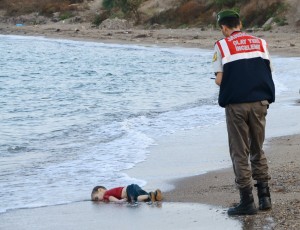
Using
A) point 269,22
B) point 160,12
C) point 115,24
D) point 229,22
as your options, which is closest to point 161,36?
point 269,22

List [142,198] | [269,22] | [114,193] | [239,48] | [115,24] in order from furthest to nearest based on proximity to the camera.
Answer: [115,24], [269,22], [114,193], [142,198], [239,48]

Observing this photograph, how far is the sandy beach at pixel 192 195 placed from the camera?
7051mm

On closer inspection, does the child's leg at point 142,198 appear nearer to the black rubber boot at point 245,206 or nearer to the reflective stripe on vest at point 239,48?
the black rubber boot at point 245,206

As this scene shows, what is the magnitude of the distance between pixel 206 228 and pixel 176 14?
154 feet

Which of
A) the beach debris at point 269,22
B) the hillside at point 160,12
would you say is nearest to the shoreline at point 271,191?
the hillside at point 160,12

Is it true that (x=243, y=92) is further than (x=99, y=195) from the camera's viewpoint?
No

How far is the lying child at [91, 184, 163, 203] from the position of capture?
820cm

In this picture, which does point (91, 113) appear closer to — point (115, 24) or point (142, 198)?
point (142, 198)

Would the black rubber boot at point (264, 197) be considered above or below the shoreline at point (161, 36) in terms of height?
above

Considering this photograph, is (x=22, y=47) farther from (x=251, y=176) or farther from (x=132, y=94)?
(x=251, y=176)

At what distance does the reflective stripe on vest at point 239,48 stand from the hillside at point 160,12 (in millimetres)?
33563

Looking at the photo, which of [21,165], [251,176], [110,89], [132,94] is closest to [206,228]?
[251,176]

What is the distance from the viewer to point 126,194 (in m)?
8.39

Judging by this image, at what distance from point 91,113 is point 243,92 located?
12.3m
